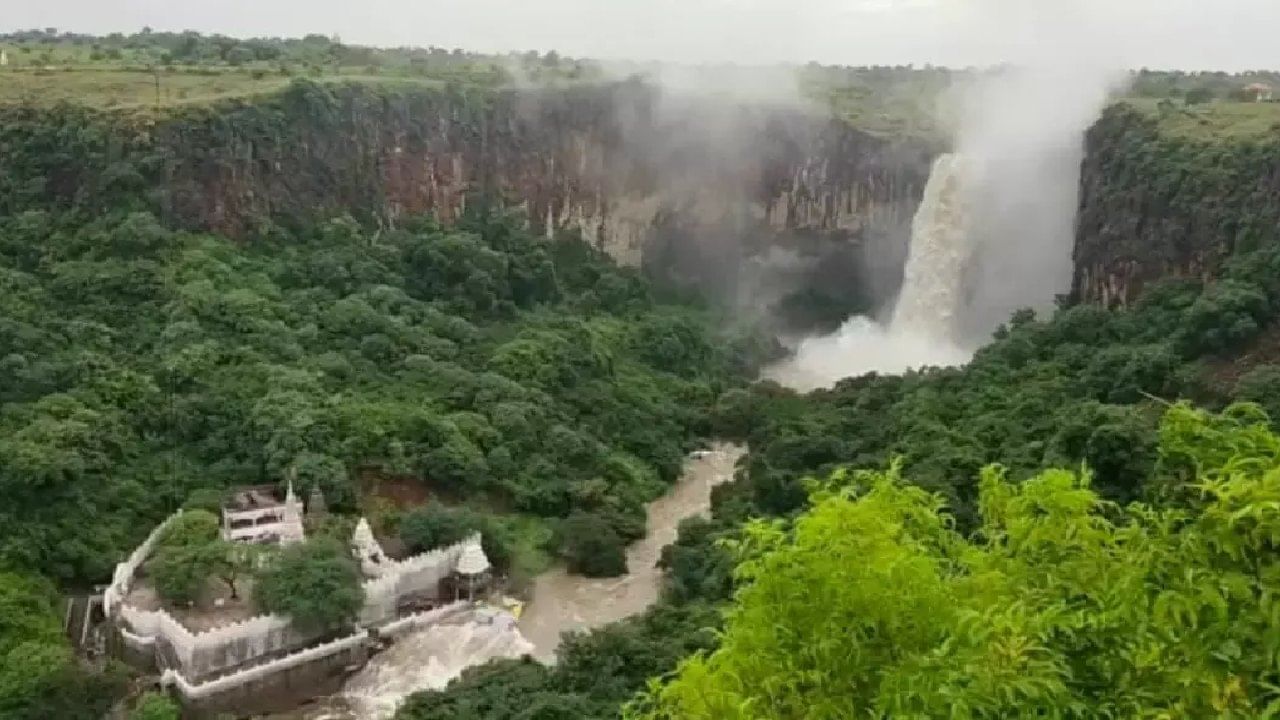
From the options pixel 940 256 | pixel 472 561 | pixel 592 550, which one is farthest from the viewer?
pixel 940 256

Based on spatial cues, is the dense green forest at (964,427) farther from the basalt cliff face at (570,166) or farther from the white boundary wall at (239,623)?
the basalt cliff face at (570,166)

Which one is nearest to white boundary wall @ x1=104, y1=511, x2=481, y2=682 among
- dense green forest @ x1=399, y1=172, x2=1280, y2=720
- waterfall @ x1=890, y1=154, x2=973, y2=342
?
dense green forest @ x1=399, y1=172, x2=1280, y2=720

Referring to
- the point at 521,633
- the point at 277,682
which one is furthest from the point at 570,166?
the point at 277,682

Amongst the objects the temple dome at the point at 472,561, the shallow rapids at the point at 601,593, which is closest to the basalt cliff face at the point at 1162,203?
the shallow rapids at the point at 601,593

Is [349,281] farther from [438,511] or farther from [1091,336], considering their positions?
[1091,336]

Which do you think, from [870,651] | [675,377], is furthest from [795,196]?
[870,651]

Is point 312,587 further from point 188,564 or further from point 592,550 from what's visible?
point 592,550

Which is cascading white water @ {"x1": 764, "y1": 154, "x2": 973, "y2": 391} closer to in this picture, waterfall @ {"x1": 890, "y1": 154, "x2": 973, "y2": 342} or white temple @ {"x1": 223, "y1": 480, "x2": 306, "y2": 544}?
waterfall @ {"x1": 890, "y1": 154, "x2": 973, "y2": 342}
